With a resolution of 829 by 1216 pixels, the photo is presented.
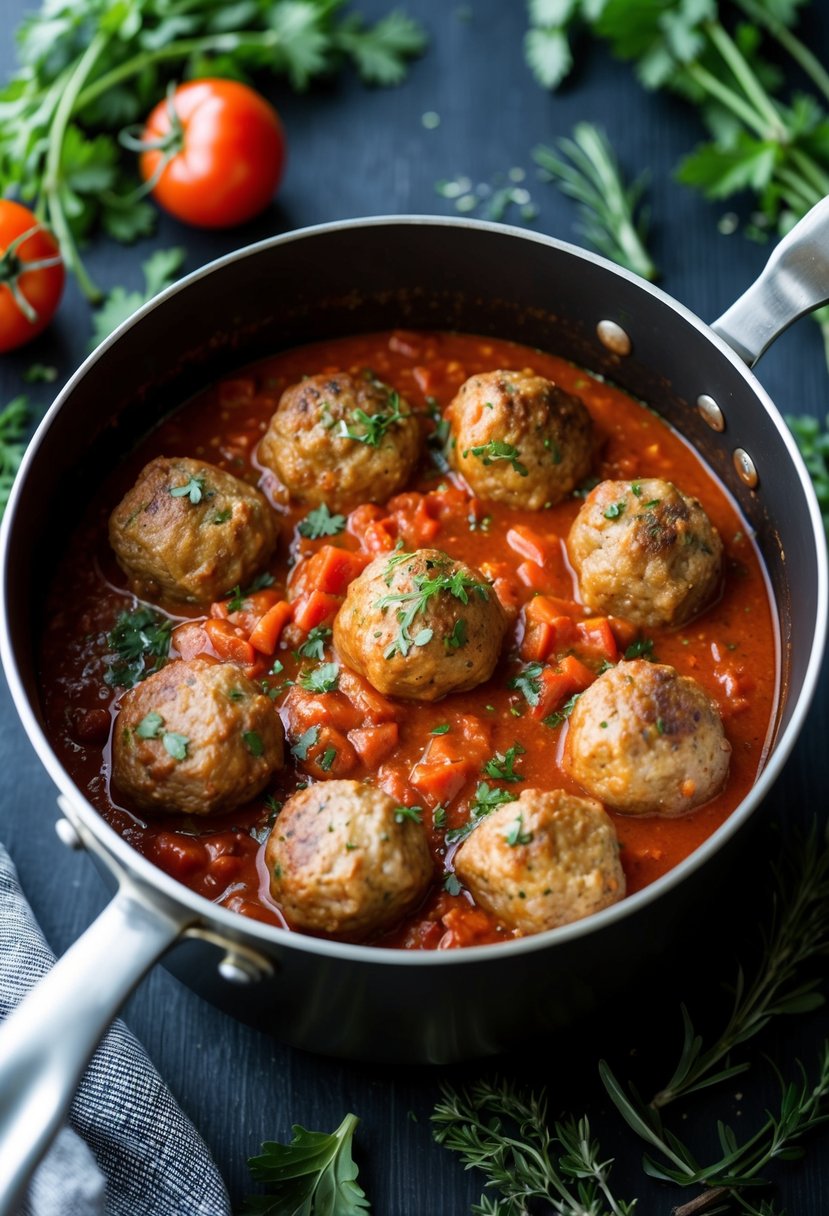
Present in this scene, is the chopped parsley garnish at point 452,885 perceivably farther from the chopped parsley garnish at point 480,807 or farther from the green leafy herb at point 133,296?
the green leafy herb at point 133,296

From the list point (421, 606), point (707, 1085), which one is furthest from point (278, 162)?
point (707, 1085)

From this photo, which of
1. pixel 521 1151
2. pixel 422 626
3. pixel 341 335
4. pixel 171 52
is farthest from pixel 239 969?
pixel 171 52

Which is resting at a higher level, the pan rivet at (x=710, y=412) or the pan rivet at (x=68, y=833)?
the pan rivet at (x=68, y=833)

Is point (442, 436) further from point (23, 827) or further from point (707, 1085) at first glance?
point (707, 1085)

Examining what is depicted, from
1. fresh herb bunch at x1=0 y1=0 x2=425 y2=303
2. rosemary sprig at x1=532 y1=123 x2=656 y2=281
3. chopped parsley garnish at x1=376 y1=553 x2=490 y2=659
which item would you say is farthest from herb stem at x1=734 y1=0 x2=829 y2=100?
chopped parsley garnish at x1=376 y1=553 x2=490 y2=659

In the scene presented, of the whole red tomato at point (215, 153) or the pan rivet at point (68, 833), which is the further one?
the whole red tomato at point (215, 153)

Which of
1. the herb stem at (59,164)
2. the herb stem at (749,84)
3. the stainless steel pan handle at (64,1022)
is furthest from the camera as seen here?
the herb stem at (749,84)

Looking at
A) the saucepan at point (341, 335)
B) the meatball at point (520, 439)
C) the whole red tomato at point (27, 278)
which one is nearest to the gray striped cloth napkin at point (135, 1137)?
the saucepan at point (341, 335)
